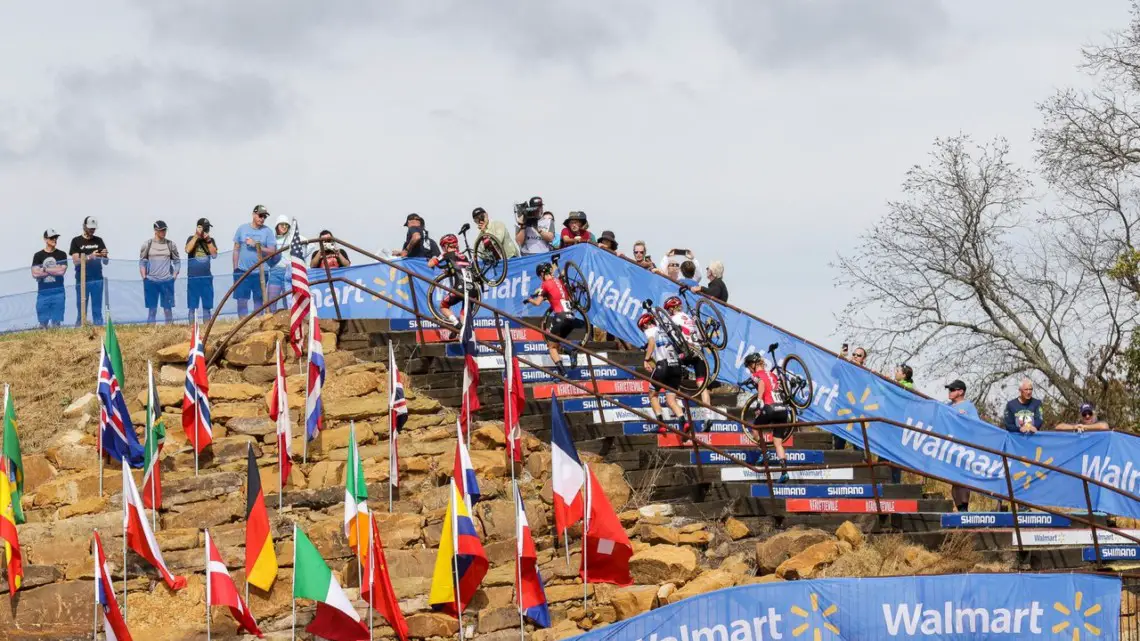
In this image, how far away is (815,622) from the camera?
2017 centimetres

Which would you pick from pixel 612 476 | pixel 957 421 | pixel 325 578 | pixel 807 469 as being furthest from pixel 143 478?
pixel 957 421

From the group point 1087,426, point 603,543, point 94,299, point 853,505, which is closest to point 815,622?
point 603,543

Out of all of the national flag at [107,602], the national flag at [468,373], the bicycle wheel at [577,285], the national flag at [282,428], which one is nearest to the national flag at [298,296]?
the national flag at [282,428]

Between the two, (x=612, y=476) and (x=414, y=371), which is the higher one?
(x=414, y=371)

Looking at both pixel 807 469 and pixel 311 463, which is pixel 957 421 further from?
pixel 311 463

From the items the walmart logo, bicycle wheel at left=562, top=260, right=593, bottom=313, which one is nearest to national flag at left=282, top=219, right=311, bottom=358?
bicycle wheel at left=562, top=260, right=593, bottom=313

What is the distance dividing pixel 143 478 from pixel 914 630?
967cm

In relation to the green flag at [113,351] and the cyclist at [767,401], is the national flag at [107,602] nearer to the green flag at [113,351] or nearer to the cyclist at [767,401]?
the green flag at [113,351]

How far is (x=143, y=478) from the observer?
23.9 metres

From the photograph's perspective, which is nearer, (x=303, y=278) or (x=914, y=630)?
(x=914, y=630)

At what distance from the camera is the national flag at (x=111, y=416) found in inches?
928

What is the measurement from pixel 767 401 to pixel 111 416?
8175 mm

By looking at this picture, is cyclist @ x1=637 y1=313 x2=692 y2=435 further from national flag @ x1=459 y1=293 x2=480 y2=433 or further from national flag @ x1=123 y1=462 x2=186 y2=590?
national flag @ x1=123 y1=462 x2=186 y2=590

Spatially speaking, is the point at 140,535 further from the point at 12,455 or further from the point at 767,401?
the point at 767,401
